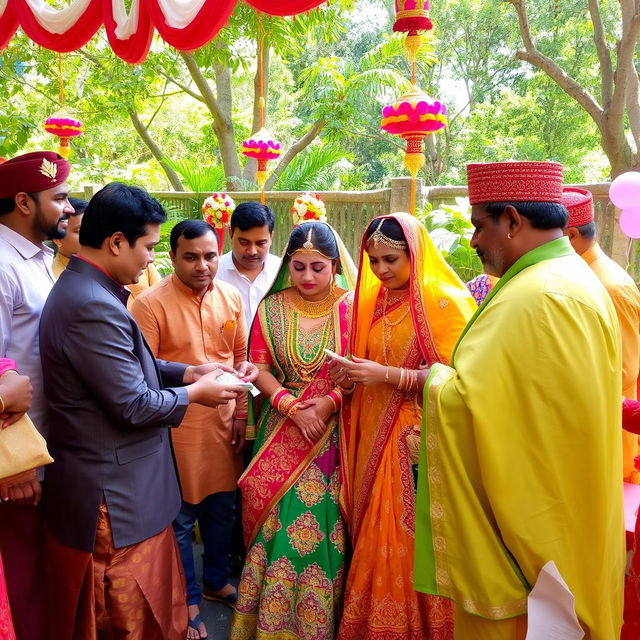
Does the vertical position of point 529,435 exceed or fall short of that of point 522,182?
it falls short

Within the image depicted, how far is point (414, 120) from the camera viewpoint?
3.51 m

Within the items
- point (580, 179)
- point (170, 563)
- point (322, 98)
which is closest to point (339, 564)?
point (170, 563)

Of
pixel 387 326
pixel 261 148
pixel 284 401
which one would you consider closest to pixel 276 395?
pixel 284 401

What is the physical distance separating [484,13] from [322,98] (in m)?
10.1

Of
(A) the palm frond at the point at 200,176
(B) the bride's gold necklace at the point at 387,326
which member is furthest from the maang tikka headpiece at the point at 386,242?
(A) the palm frond at the point at 200,176

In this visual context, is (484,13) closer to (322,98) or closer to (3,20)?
(322,98)

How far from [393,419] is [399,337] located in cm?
35

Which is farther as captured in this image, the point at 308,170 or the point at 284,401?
the point at 308,170

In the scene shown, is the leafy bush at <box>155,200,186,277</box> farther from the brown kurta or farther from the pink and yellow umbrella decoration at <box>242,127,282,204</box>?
the brown kurta

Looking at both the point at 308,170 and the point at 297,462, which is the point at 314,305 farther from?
the point at 308,170

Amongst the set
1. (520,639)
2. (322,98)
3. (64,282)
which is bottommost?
(520,639)

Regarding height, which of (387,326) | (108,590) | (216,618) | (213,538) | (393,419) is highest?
(387,326)

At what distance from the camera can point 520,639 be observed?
177cm

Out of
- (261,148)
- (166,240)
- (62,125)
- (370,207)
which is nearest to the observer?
(261,148)
